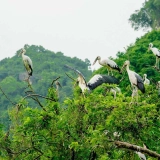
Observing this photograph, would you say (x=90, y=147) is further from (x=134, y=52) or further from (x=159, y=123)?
(x=134, y=52)

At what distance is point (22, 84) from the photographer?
70312 millimetres

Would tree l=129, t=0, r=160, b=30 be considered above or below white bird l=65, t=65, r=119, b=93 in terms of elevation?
above

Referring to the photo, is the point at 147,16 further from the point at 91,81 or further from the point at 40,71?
the point at 91,81

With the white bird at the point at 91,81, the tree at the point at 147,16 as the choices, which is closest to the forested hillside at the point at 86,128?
the white bird at the point at 91,81

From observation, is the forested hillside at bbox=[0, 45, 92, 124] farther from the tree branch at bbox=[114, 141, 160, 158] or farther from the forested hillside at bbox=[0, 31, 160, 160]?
the tree branch at bbox=[114, 141, 160, 158]

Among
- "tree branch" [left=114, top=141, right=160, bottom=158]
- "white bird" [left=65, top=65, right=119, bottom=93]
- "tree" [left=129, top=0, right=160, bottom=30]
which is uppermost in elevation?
"tree" [left=129, top=0, right=160, bottom=30]

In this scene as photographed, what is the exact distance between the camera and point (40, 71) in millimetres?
77938

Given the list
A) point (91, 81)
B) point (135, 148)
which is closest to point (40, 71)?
point (91, 81)

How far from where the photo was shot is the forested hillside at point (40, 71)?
6988 cm

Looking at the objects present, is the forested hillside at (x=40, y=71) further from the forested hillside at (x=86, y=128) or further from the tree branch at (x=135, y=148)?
the tree branch at (x=135, y=148)

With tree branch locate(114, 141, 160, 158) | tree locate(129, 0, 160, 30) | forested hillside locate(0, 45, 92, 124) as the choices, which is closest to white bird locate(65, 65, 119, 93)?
tree branch locate(114, 141, 160, 158)

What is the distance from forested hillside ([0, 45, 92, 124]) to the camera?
6988cm

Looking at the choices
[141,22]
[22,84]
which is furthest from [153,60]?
[22,84]

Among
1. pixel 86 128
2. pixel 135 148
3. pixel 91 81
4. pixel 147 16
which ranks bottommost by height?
pixel 135 148
